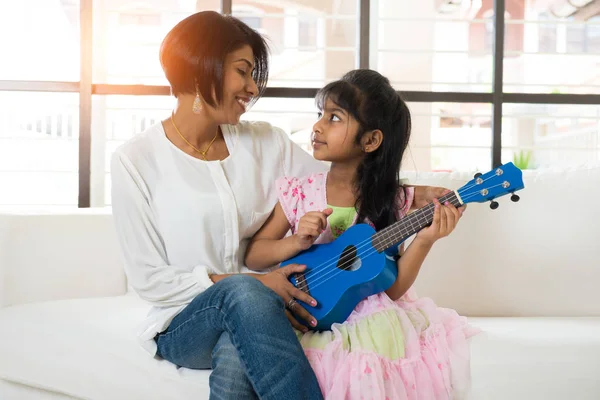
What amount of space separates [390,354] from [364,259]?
0.68ft

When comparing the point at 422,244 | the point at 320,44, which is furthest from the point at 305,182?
the point at 320,44

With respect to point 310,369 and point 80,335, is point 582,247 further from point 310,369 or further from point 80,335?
point 80,335

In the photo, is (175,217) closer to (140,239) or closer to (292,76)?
(140,239)

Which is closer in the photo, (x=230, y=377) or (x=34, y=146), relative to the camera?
(x=230, y=377)

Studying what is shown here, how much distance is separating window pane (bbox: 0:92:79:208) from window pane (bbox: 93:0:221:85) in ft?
1.37

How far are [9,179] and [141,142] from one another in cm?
388

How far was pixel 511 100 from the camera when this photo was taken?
2.61 meters

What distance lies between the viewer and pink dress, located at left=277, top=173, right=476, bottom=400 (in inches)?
51.0

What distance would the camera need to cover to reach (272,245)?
1594 millimetres

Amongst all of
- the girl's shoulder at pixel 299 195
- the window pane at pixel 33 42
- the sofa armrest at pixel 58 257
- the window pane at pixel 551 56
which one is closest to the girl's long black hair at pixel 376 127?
the girl's shoulder at pixel 299 195

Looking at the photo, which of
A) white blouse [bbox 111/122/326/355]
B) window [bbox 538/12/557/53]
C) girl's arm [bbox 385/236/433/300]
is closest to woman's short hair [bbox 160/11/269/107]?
white blouse [bbox 111/122/326/355]

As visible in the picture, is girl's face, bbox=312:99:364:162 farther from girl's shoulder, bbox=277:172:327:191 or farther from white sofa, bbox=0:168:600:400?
white sofa, bbox=0:168:600:400

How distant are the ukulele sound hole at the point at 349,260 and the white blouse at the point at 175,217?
29 centimetres

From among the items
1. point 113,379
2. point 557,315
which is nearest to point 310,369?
point 113,379
